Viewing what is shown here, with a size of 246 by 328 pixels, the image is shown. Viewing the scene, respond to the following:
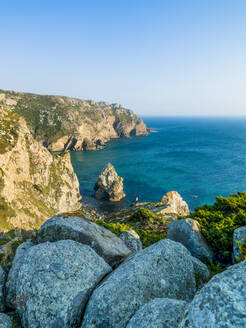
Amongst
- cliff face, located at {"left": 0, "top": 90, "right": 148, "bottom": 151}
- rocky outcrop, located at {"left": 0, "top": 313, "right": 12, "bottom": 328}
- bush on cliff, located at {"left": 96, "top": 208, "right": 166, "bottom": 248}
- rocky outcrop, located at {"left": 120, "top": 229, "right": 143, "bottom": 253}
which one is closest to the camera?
rocky outcrop, located at {"left": 0, "top": 313, "right": 12, "bottom": 328}

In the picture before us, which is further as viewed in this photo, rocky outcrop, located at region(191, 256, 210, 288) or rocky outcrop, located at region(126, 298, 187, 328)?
rocky outcrop, located at region(191, 256, 210, 288)

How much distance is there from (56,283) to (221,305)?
213 inches

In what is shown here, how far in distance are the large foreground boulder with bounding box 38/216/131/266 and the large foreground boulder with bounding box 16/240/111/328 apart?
119 cm

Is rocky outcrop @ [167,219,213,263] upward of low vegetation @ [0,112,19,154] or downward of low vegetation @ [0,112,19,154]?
downward

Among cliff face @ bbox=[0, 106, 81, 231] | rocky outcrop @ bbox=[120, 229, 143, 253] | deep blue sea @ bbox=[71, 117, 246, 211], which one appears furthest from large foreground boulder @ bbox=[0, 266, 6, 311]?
deep blue sea @ bbox=[71, 117, 246, 211]

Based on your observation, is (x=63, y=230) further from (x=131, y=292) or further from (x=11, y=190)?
(x=11, y=190)

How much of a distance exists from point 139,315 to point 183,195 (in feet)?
221

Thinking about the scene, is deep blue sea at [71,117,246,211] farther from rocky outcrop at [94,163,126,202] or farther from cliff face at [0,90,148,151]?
cliff face at [0,90,148,151]

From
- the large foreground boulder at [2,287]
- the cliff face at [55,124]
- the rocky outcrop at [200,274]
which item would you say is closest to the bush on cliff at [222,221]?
the rocky outcrop at [200,274]

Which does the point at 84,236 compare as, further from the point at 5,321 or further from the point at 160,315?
the point at 160,315

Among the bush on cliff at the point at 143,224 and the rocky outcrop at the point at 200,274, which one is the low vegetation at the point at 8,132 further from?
the rocky outcrop at the point at 200,274

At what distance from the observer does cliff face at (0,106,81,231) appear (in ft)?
146

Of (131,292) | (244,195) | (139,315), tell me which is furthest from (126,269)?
(244,195)

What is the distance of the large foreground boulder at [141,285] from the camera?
5.95 m
